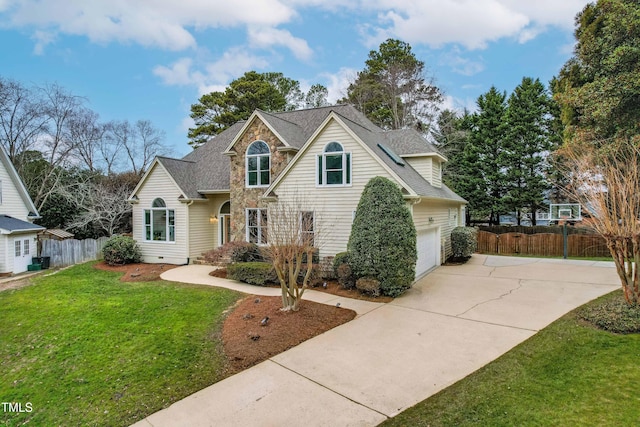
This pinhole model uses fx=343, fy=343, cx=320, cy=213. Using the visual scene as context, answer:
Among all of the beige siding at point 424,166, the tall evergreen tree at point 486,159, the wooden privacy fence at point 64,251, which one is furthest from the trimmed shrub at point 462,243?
the wooden privacy fence at point 64,251

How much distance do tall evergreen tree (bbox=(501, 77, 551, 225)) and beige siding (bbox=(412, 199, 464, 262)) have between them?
8.53 meters

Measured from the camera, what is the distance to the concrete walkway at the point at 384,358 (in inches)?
191

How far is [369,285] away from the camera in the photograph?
1048 cm

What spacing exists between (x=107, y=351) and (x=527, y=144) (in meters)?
29.1

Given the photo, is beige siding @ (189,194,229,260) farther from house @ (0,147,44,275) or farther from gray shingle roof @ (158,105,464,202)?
house @ (0,147,44,275)

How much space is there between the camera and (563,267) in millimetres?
15195

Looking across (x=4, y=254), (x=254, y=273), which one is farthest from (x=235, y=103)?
(x=254, y=273)

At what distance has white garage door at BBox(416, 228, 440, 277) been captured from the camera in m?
13.5

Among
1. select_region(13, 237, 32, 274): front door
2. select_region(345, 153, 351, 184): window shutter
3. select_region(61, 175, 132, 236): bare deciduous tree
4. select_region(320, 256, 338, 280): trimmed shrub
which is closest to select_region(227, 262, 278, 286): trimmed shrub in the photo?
select_region(320, 256, 338, 280): trimmed shrub

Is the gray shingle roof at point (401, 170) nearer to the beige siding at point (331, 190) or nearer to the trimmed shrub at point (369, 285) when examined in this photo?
the beige siding at point (331, 190)

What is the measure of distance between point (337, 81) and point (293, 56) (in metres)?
12.2

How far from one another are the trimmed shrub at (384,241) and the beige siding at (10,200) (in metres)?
19.1

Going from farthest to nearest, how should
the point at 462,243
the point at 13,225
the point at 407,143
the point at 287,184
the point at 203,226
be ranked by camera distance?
the point at 203,226, the point at 462,243, the point at 13,225, the point at 407,143, the point at 287,184

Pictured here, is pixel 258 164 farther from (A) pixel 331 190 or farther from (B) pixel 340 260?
(B) pixel 340 260
